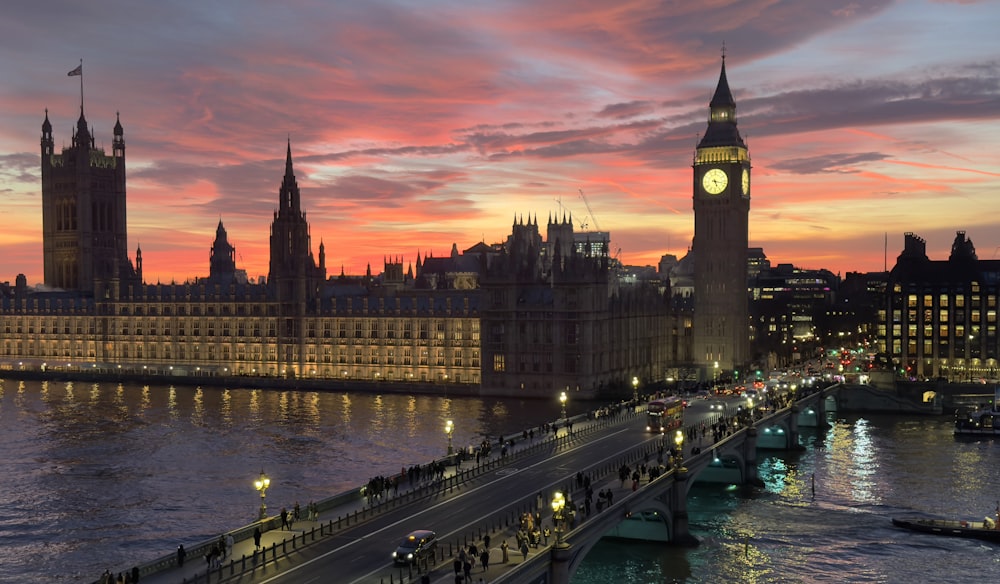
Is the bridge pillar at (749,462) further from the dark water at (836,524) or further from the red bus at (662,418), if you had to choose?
the red bus at (662,418)

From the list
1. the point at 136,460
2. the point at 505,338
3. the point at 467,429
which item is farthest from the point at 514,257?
the point at 136,460

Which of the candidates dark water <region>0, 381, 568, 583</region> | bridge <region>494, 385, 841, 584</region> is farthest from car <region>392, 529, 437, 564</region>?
dark water <region>0, 381, 568, 583</region>

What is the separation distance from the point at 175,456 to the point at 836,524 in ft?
225

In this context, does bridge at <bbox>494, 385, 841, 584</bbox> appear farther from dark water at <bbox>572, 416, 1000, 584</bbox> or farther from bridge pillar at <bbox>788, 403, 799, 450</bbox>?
dark water at <bbox>572, 416, 1000, 584</bbox>

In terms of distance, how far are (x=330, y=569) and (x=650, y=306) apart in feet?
454

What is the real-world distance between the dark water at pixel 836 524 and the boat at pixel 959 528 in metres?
1.15

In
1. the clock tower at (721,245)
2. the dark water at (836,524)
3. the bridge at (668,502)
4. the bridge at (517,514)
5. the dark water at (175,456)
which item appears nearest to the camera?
the bridge at (517,514)

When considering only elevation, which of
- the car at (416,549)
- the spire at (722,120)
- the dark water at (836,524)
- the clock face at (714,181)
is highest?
the spire at (722,120)

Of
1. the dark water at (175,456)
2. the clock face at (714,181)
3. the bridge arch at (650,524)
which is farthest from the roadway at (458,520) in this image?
the clock face at (714,181)

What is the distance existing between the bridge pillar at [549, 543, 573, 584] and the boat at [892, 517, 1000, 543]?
40731 mm

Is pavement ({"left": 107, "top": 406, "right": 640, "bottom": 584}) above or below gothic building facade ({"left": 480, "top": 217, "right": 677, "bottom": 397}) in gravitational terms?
below

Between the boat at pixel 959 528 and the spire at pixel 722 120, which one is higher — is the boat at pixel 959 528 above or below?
below

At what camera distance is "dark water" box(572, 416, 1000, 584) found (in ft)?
232

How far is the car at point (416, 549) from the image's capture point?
5309cm
